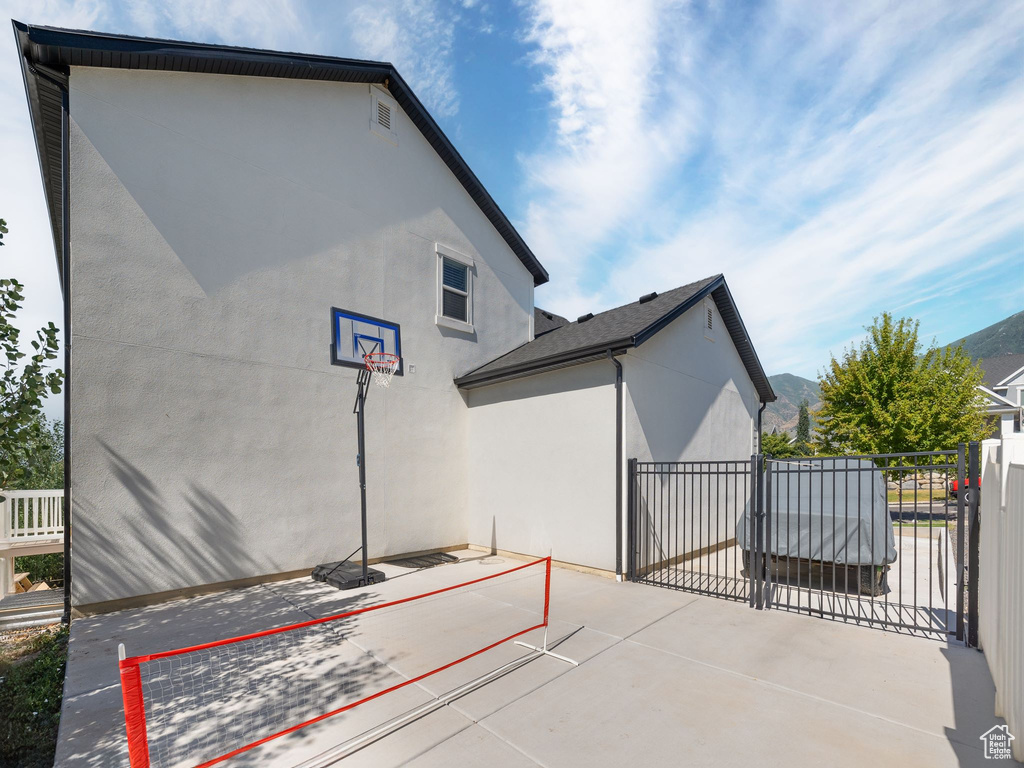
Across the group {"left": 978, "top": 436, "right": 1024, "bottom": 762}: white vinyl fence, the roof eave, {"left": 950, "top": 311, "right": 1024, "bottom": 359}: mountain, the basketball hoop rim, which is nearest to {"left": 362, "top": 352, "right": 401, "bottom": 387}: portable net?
the basketball hoop rim

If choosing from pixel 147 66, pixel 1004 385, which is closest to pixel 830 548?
pixel 147 66

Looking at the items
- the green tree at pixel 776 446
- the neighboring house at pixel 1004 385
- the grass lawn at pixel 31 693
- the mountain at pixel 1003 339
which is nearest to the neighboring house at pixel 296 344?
the grass lawn at pixel 31 693

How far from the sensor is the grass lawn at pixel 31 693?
10.3 feet

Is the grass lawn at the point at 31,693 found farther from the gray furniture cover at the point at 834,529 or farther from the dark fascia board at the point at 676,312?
the dark fascia board at the point at 676,312

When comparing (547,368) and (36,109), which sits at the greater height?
(36,109)

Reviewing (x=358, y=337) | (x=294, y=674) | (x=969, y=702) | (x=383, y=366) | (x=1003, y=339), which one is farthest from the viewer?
(x=1003, y=339)

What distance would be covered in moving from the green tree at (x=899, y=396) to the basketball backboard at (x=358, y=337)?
1568 centimetres

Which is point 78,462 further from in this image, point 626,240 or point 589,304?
point 589,304

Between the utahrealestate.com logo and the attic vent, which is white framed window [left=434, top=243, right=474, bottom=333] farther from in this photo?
the utahrealestate.com logo

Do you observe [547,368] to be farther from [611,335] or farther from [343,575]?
[343,575]

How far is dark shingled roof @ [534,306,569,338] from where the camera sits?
1316 cm

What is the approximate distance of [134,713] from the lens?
2.34 metres

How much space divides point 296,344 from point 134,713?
5.94 m

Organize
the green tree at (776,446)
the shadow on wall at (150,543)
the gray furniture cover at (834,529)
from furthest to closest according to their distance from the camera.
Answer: the green tree at (776,446), the gray furniture cover at (834,529), the shadow on wall at (150,543)
